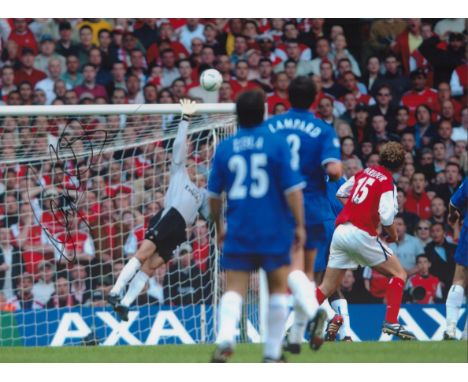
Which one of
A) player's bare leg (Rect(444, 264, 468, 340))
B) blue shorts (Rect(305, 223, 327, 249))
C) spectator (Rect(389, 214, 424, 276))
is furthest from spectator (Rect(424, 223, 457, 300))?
blue shorts (Rect(305, 223, 327, 249))

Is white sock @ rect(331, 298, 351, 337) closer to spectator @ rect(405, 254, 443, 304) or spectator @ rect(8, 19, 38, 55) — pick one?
spectator @ rect(405, 254, 443, 304)

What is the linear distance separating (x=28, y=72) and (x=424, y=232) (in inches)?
230

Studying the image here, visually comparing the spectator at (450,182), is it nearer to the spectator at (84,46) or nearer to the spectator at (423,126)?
the spectator at (423,126)

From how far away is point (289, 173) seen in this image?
647 cm

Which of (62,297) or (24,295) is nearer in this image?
(62,297)

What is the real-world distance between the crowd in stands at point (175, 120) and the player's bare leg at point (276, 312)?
5482 mm

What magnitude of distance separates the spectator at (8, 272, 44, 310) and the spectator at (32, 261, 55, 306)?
6 centimetres

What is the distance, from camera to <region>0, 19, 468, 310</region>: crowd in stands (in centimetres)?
1262

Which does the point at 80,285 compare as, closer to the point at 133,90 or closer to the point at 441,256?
the point at 133,90

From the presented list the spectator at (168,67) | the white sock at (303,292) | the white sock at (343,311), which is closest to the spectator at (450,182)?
the spectator at (168,67)

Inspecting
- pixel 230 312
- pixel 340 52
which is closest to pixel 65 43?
pixel 340 52

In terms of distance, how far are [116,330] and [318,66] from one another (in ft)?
17.6

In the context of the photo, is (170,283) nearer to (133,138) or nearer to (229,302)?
(133,138)

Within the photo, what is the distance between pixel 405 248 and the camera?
1398cm
